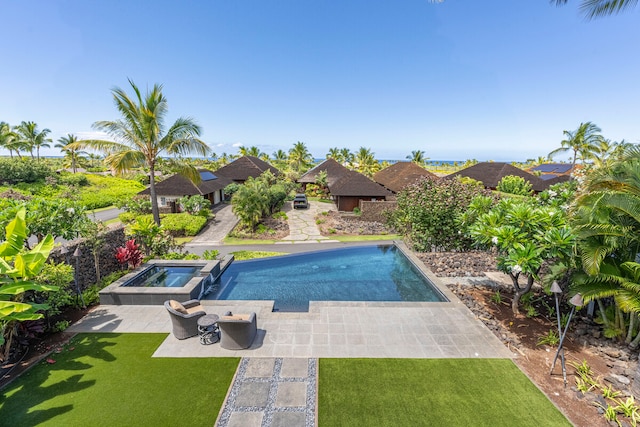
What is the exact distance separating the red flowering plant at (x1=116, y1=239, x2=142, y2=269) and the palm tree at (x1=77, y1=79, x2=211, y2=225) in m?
4.91

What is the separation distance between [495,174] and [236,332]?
40603 millimetres

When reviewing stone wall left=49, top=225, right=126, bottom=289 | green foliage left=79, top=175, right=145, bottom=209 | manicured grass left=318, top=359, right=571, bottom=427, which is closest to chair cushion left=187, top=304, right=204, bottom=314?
manicured grass left=318, top=359, right=571, bottom=427

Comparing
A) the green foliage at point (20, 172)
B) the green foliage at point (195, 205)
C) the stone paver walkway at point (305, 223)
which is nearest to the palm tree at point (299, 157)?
the stone paver walkway at point (305, 223)

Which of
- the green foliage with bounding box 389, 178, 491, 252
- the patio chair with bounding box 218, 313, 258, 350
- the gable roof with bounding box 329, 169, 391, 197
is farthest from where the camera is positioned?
the gable roof with bounding box 329, 169, 391, 197

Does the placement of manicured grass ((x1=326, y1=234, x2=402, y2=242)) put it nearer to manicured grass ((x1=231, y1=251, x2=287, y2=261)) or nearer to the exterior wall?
manicured grass ((x1=231, y1=251, x2=287, y2=261))

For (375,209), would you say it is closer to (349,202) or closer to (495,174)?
(349,202)

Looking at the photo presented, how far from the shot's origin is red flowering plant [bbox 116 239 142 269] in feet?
41.2

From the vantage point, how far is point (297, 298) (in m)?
11.6

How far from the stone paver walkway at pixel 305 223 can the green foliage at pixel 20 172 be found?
31.8 metres

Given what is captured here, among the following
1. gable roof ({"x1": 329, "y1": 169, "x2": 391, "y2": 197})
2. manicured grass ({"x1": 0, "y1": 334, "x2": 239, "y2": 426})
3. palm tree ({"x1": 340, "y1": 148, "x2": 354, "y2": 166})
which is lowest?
manicured grass ({"x1": 0, "y1": 334, "x2": 239, "y2": 426})

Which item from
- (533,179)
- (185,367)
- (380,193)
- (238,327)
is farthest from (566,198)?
(533,179)

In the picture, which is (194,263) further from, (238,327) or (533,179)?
(533,179)

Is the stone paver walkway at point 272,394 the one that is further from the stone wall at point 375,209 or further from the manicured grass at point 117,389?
the stone wall at point 375,209

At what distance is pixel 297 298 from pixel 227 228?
49.1 feet
